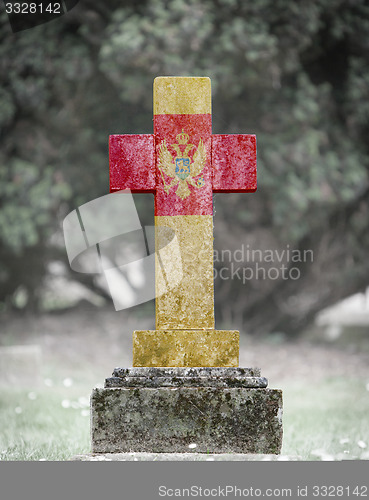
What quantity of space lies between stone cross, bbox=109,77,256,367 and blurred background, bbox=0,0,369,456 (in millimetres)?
4266

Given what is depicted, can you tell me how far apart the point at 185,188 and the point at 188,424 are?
139 centimetres

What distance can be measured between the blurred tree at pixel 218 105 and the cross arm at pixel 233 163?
4.51 meters

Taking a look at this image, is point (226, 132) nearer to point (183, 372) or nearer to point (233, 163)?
point (233, 163)

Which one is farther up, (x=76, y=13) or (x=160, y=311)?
(x=76, y=13)

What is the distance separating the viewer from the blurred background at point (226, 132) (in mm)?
8086

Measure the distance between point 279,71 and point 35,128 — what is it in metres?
3.76

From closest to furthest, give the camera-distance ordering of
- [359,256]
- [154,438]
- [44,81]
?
[154,438] → [44,81] → [359,256]

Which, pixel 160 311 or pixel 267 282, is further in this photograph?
pixel 267 282

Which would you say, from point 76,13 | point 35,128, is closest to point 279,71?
point 76,13

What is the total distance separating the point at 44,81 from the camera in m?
8.48

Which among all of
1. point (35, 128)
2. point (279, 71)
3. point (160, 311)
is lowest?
point (160, 311)

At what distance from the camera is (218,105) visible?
8742mm

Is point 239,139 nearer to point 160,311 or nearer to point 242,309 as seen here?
point 160,311

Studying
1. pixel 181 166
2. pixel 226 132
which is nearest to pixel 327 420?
pixel 181 166
